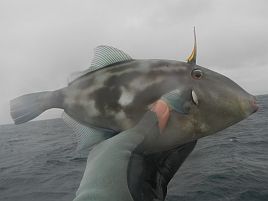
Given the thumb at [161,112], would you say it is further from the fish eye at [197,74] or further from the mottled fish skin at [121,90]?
the fish eye at [197,74]

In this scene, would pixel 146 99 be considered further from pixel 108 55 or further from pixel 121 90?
pixel 108 55

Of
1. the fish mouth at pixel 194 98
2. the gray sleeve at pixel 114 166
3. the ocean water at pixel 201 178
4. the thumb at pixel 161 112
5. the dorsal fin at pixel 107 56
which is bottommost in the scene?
the ocean water at pixel 201 178

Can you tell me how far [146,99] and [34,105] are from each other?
3.02 ft

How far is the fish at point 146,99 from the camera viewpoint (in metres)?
2.01

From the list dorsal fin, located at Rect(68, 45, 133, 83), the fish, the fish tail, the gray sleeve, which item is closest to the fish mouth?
the fish

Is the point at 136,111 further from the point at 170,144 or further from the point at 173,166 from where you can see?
the point at 173,166

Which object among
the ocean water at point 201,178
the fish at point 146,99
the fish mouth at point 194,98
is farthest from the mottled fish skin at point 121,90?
the ocean water at point 201,178

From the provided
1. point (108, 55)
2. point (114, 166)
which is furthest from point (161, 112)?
point (108, 55)

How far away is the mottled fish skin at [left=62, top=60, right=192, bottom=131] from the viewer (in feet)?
6.78

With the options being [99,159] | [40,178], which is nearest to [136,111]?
[99,159]

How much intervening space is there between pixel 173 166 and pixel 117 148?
1.02m

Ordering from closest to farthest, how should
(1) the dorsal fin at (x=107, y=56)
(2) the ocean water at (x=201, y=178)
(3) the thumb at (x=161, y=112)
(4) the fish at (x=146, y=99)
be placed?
(3) the thumb at (x=161, y=112)
(4) the fish at (x=146, y=99)
(1) the dorsal fin at (x=107, y=56)
(2) the ocean water at (x=201, y=178)

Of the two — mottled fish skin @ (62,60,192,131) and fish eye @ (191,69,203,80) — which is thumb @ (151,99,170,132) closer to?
mottled fish skin @ (62,60,192,131)

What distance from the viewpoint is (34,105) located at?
2.38 metres
